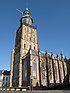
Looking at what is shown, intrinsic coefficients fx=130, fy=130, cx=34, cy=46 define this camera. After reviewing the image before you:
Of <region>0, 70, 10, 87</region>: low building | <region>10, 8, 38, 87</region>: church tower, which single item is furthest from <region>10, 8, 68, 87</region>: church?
<region>0, 70, 10, 87</region>: low building

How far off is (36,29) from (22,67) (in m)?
27.8

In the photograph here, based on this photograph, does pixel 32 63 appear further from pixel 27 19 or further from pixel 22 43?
pixel 27 19

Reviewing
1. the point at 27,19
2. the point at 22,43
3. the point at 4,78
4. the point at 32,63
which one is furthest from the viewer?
the point at 4,78

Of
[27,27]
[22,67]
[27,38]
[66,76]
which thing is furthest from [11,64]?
[66,76]

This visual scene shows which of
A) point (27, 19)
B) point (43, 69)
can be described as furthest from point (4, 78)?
point (27, 19)

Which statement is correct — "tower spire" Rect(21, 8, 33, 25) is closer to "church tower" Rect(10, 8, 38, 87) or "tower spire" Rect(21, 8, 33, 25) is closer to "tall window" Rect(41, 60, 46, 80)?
"church tower" Rect(10, 8, 38, 87)

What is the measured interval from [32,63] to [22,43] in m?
15.7

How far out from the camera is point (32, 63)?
55375 mm

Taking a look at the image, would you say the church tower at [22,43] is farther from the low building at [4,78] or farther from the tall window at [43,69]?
the low building at [4,78]

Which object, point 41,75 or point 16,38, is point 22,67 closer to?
point 41,75

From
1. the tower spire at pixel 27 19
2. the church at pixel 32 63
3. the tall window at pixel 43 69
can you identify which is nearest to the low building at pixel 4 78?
the church at pixel 32 63

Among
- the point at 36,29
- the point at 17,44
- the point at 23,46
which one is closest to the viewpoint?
the point at 23,46

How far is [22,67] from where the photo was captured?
60.8 m

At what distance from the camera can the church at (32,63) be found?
5538 centimetres
